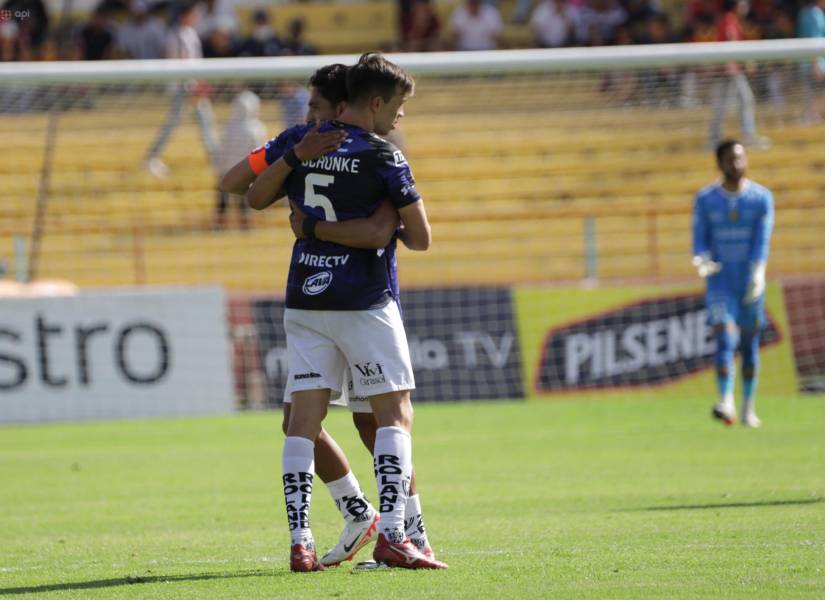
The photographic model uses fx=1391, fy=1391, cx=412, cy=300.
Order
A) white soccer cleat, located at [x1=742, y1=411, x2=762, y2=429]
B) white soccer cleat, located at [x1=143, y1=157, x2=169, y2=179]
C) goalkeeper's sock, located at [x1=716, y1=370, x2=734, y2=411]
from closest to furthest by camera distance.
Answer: goalkeeper's sock, located at [x1=716, y1=370, x2=734, y2=411], white soccer cleat, located at [x1=742, y1=411, x2=762, y2=429], white soccer cleat, located at [x1=143, y1=157, x2=169, y2=179]

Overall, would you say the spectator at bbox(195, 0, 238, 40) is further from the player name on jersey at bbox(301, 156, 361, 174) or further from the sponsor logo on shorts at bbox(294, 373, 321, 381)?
the sponsor logo on shorts at bbox(294, 373, 321, 381)

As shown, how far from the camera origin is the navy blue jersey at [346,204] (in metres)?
5.82

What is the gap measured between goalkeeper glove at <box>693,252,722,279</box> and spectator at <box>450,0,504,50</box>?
13.1 metres

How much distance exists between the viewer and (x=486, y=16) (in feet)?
82.8

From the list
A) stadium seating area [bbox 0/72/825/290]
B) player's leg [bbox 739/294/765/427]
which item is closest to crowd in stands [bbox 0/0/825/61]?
stadium seating area [bbox 0/72/825/290]

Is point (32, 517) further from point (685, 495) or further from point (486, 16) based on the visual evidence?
point (486, 16)

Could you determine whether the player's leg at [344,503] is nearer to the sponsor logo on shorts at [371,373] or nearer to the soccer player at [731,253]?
the sponsor logo on shorts at [371,373]

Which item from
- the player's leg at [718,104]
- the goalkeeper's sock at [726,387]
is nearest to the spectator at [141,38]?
the player's leg at [718,104]

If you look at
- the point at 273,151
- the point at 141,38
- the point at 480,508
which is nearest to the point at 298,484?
the point at 273,151

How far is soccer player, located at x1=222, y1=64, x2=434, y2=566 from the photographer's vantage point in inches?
230

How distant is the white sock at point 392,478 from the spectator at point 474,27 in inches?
779

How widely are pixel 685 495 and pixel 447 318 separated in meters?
7.65

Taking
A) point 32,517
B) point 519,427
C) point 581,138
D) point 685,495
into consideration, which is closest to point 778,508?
point 685,495

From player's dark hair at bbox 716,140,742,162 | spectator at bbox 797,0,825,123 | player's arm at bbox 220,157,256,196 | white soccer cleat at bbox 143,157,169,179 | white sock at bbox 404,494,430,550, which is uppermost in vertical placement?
spectator at bbox 797,0,825,123
